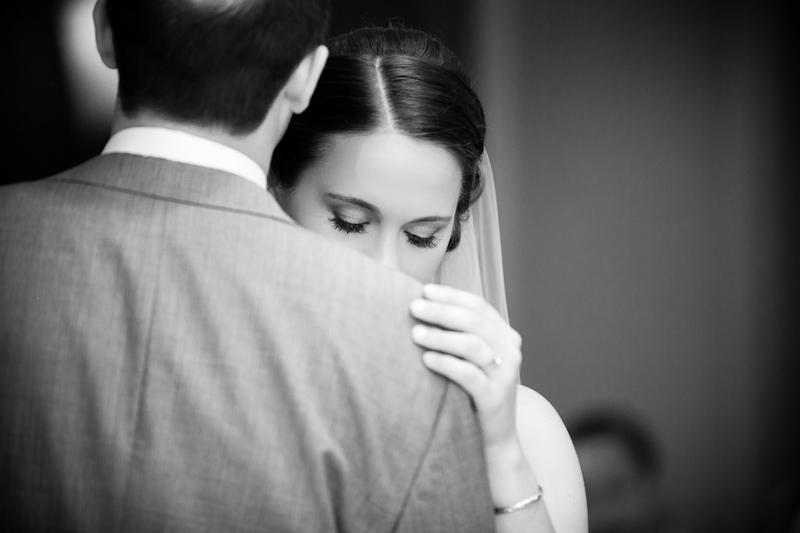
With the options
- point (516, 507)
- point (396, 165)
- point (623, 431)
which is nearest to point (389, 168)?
point (396, 165)

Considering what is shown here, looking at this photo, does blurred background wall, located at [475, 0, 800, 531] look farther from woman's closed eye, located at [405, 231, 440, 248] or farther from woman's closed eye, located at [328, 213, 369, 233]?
woman's closed eye, located at [328, 213, 369, 233]

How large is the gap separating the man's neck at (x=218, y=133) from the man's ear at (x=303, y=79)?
46 mm

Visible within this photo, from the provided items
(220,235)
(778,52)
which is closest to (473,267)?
(220,235)

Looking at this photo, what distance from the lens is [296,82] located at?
74 centimetres

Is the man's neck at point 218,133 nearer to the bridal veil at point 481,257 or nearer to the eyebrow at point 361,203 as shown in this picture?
the eyebrow at point 361,203

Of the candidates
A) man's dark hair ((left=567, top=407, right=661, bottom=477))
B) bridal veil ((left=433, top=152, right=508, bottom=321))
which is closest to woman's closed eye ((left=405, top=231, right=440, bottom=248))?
bridal veil ((left=433, top=152, right=508, bottom=321))

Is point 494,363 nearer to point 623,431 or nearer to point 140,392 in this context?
point 140,392

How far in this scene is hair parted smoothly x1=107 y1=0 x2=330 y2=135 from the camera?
26.0 inches

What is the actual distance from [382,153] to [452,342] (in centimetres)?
58

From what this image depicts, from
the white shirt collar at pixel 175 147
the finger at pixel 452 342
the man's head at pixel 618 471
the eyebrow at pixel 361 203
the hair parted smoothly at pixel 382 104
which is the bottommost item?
the man's head at pixel 618 471

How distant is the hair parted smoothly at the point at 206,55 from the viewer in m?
0.66

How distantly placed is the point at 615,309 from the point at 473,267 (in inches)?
34.8

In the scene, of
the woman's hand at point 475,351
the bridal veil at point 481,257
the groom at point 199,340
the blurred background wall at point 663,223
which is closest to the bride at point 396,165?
the bridal veil at point 481,257

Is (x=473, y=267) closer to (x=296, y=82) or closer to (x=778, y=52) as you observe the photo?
(x=296, y=82)
